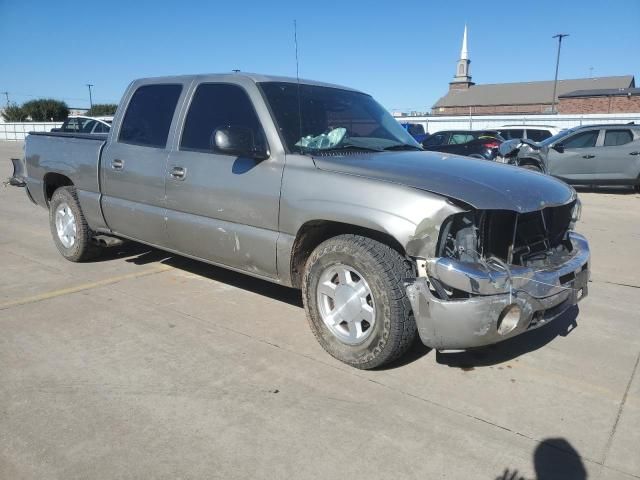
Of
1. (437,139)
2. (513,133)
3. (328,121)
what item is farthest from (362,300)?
(513,133)

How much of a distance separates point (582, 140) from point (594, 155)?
58 centimetres

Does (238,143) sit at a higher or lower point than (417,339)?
higher

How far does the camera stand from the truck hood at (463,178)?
3020mm

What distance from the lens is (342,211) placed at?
3279 millimetres

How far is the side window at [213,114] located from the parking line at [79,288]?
170 cm

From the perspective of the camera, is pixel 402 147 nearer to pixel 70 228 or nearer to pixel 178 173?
pixel 178 173

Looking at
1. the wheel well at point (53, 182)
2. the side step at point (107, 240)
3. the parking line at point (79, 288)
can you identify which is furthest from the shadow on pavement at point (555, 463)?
the wheel well at point (53, 182)

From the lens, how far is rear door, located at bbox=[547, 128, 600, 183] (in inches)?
507

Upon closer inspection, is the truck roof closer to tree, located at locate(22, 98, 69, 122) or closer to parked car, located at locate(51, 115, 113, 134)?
parked car, located at locate(51, 115, 113, 134)

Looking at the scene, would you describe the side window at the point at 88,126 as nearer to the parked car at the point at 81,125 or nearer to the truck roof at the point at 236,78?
the parked car at the point at 81,125

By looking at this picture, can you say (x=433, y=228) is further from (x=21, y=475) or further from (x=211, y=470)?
(x=21, y=475)

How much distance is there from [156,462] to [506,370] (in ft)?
7.29

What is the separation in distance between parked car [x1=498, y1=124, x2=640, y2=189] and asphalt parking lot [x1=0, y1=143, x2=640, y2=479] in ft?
29.9

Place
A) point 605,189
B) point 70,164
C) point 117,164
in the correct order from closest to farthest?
1. point 117,164
2. point 70,164
3. point 605,189
